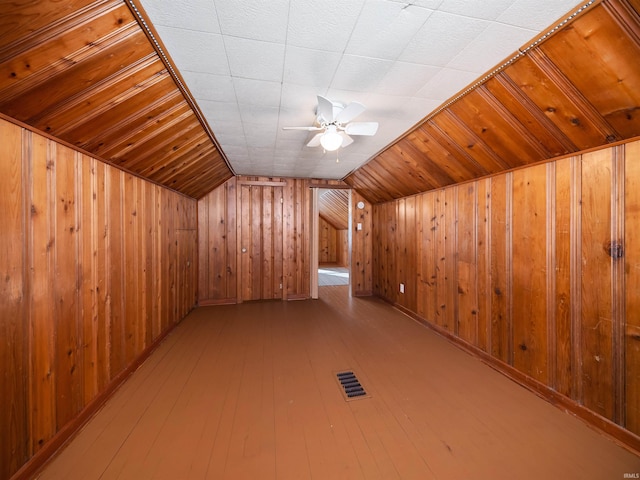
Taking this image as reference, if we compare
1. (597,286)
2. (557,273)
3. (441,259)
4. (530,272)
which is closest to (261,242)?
(441,259)

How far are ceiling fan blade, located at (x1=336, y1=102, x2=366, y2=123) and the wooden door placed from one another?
3.03 metres

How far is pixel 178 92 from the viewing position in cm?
179

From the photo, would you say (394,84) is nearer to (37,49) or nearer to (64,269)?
(37,49)

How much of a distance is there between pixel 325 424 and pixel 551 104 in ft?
8.39

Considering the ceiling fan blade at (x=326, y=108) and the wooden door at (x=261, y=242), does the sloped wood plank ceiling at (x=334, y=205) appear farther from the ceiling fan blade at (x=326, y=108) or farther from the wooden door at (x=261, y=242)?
the ceiling fan blade at (x=326, y=108)

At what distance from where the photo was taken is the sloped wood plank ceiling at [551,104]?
118 centimetres

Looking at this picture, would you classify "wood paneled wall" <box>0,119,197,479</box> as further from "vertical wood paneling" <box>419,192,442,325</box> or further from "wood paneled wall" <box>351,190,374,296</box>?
"wood paneled wall" <box>351,190,374,296</box>

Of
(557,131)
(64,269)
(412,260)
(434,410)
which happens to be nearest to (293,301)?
(412,260)

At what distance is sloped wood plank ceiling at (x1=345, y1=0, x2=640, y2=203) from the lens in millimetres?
1178

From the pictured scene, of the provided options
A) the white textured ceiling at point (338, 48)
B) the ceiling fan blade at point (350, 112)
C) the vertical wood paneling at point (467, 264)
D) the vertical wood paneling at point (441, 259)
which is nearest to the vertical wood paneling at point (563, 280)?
the vertical wood paneling at point (467, 264)

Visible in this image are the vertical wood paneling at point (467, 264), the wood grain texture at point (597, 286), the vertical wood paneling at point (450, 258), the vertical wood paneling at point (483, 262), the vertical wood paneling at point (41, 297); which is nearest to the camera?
the vertical wood paneling at point (41, 297)

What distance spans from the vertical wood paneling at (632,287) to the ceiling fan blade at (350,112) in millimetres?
1658

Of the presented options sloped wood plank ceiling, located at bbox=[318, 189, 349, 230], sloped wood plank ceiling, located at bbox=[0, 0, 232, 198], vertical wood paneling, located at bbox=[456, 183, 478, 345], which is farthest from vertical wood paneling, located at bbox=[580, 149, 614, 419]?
sloped wood plank ceiling, located at bbox=[318, 189, 349, 230]

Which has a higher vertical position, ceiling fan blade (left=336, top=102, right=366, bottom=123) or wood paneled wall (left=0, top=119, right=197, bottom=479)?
ceiling fan blade (left=336, top=102, right=366, bottom=123)
